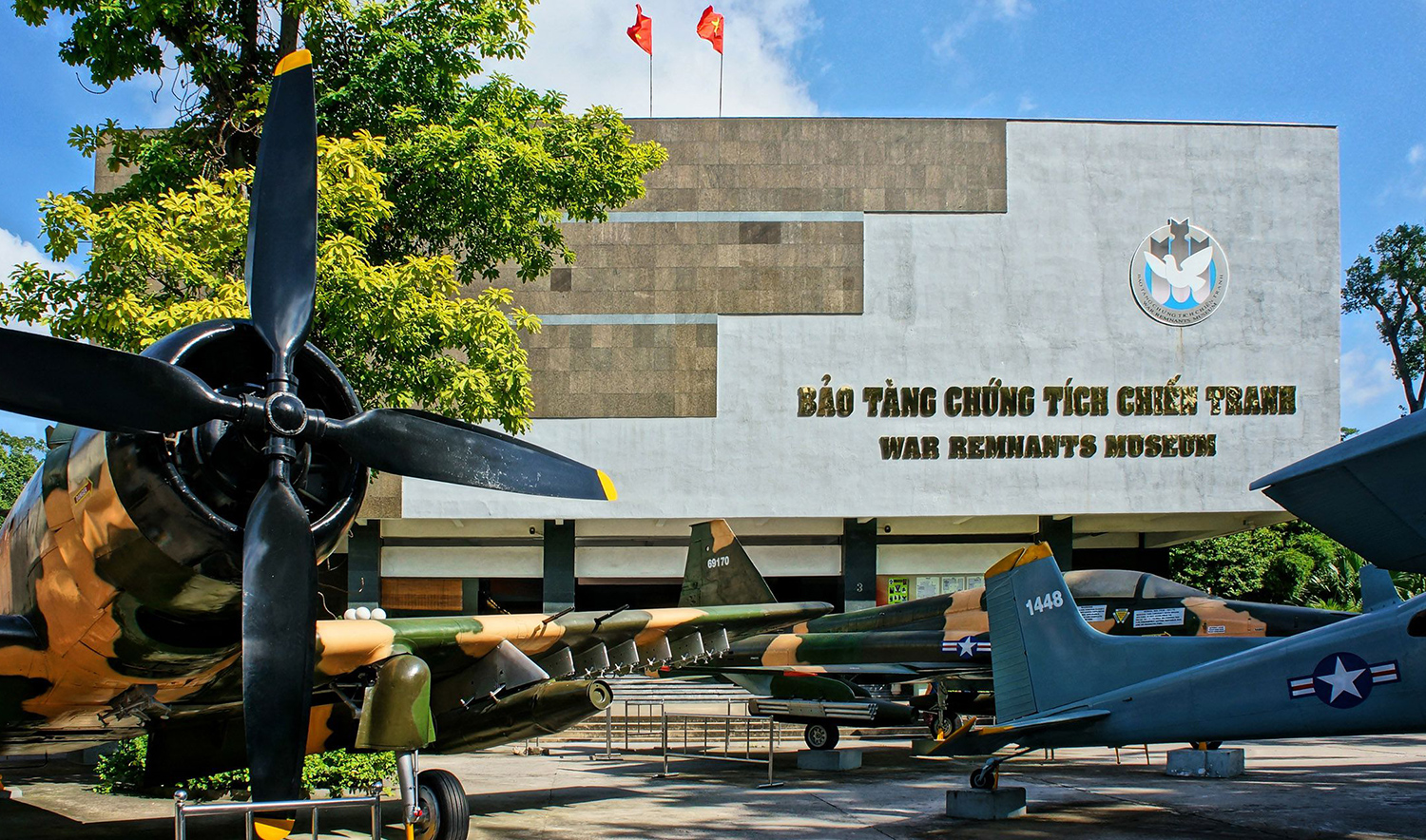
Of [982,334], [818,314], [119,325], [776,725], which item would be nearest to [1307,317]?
[982,334]

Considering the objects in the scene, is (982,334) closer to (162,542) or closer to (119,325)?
(119,325)

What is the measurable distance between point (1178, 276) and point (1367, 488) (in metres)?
22.5

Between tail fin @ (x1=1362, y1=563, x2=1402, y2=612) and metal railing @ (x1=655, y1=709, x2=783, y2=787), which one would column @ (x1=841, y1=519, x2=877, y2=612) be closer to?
metal railing @ (x1=655, y1=709, x2=783, y2=787)

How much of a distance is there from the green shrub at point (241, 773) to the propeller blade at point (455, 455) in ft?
19.5

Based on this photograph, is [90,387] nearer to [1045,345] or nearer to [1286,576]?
[1045,345]

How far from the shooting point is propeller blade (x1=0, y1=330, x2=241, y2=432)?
4848 mm

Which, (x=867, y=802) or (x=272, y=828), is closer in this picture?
(x=272, y=828)

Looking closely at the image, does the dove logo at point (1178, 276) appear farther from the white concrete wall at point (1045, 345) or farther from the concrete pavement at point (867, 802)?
the concrete pavement at point (867, 802)

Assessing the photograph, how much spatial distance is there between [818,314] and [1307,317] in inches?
482

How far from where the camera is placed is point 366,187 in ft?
32.7

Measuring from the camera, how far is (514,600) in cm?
3086

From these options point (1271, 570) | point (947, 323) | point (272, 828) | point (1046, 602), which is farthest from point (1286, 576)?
point (272, 828)

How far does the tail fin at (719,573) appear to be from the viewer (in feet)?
52.2

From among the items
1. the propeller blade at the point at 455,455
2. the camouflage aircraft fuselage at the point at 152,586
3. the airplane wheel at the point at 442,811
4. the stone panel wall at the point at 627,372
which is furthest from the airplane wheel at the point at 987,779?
the stone panel wall at the point at 627,372
